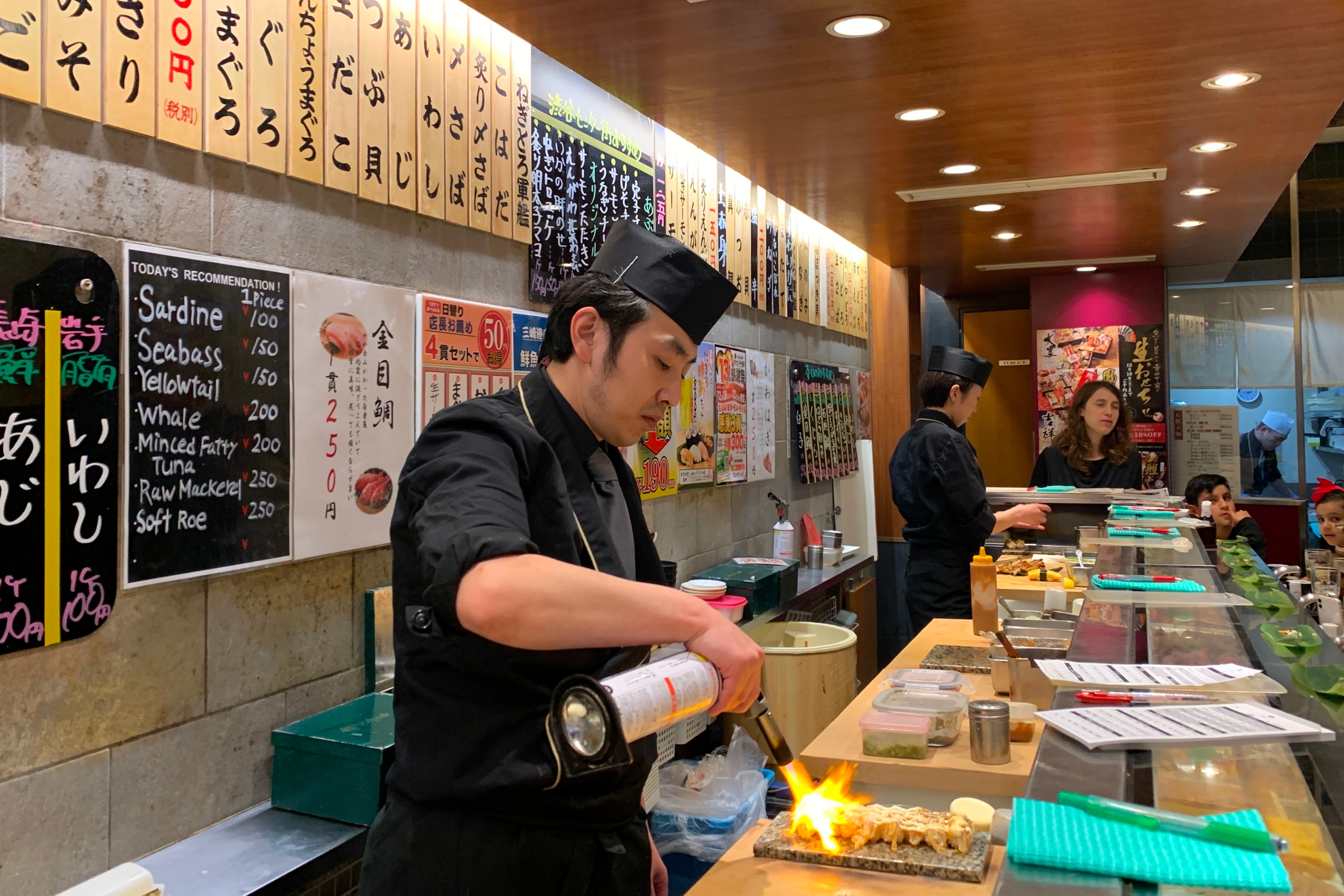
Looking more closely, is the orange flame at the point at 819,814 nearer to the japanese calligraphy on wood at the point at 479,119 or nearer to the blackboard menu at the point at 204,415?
the blackboard menu at the point at 204,415

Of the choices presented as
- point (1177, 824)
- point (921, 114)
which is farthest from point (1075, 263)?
point (1177, 824)

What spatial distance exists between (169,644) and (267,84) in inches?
51.9

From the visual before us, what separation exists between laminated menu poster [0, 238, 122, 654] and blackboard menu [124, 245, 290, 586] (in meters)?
0.05

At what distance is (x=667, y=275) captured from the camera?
154cm

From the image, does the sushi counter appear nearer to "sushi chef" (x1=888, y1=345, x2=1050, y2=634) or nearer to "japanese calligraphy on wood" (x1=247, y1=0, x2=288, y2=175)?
"sushi chef" (x1=888, y1=345, x2=1050, y2=634)

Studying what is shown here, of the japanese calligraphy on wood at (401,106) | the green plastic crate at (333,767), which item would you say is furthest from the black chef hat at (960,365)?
the green plastic crate at (333,767)

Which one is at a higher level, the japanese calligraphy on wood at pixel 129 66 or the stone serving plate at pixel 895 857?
the japanese calligraphy on wood at pixel 129 66

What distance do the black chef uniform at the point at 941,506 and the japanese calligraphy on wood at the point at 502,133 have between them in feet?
6.86

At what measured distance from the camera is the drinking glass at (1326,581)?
297 cm

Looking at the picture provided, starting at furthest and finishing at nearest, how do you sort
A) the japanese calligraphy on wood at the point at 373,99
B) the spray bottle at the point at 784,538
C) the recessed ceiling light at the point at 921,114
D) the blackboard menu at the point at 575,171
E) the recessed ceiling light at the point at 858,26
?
1. the spray bottle at the point at 784,538
2. the recessed ceiling light at the point at 921,114
3. the blackboard menu at the point at 575,171
4. the recessed ceiling light at the point at 858,26
5. the japanese calligraphy on wood at the point at 373,99

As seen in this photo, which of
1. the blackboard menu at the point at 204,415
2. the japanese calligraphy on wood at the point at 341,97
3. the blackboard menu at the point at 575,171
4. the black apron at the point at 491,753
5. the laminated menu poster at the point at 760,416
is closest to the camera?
the black apron at the point at 491,753

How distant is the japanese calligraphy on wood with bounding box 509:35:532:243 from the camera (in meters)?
3.34

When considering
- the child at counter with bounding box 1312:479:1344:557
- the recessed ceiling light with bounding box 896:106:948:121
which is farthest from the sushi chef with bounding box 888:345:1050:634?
the child at counter with bounding box 1312:479:1344:557

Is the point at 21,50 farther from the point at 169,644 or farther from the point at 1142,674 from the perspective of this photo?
the point at 1142,674
